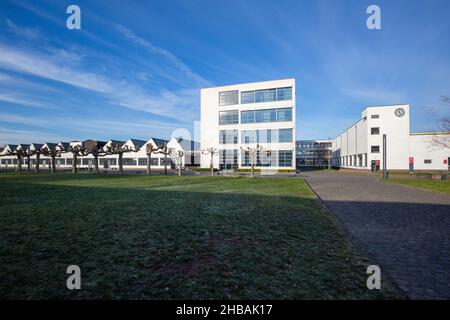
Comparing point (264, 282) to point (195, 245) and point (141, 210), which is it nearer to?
point (195, 245)

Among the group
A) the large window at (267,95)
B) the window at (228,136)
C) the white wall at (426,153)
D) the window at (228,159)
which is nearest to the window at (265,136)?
the window at (228,136)

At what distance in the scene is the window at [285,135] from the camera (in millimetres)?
43531

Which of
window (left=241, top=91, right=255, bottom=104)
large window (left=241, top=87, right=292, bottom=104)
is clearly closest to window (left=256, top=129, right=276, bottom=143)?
large window (left=241, top=87, right=292, bottom=104)

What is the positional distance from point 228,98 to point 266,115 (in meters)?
9.52

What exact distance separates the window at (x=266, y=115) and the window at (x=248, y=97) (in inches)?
113

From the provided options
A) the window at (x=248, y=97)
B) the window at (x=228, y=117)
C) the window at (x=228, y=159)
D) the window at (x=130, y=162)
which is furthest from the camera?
the window at (x=130, y=162)

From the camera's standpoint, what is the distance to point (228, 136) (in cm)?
4834

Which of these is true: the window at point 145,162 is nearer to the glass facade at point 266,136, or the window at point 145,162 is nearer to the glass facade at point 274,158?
the glass facade at point 266,136

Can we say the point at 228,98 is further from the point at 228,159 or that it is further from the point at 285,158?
the point at 285,158

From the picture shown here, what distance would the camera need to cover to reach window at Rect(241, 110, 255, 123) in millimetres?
46688

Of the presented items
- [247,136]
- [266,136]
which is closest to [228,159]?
[247,136]

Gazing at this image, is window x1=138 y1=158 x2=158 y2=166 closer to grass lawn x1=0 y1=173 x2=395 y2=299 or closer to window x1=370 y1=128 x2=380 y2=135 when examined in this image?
window x1=370 y1=128 x2=380 y2=135
